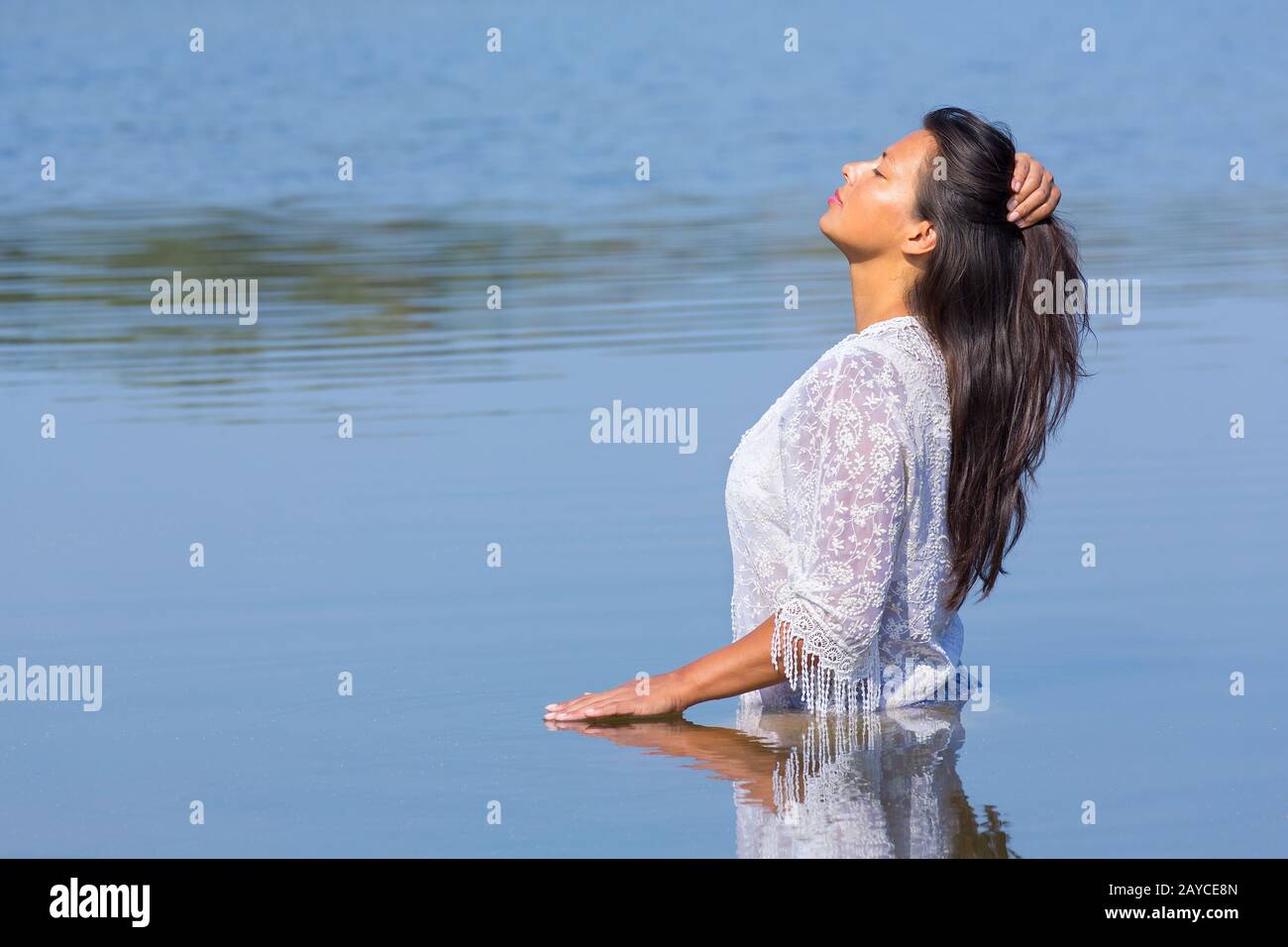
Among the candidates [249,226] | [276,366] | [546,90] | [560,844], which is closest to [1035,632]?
[560,844]

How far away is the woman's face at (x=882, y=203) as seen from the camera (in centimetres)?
482

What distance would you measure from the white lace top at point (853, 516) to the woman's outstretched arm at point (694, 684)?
0.19ft

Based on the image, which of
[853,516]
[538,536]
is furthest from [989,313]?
[538,536]

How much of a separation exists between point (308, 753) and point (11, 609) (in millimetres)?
1823

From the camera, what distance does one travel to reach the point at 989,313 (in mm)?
4832

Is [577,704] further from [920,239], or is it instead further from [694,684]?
[920,239]

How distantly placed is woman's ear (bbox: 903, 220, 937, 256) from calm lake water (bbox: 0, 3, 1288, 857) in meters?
1.14

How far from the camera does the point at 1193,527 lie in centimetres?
698

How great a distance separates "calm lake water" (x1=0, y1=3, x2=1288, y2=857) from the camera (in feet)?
15.4

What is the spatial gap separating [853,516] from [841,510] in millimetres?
29

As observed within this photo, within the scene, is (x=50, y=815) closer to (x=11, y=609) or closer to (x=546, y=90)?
(x=11, y=609)

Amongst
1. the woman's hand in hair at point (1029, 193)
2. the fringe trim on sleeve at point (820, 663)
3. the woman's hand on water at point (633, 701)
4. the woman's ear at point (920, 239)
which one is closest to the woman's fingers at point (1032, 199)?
the woman's hand in hair at point (1029, 193)

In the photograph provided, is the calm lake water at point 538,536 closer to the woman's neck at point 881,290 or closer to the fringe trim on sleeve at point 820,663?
the fringe trim on sleeve at point 820,663

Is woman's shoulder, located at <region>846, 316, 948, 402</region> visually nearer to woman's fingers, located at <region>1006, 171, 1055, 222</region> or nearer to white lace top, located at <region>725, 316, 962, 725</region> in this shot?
white lace top, located at <region>725, 316, 962, 725</region>
